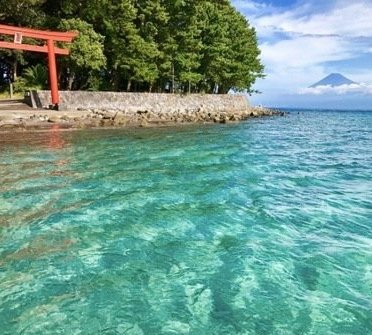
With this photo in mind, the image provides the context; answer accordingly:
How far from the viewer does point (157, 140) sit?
69.7 ft

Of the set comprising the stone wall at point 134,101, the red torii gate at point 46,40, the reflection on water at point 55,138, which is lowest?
the reflection on water at point 55,138

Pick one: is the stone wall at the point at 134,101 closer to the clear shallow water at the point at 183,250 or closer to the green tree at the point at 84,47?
the green tree at the point at 84,47

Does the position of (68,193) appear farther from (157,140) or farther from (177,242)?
(157,140)

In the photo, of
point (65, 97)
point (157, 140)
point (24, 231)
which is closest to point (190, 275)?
point (24, 231)

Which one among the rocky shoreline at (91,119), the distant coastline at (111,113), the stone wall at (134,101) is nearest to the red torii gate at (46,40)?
the stone wall at (134,101)

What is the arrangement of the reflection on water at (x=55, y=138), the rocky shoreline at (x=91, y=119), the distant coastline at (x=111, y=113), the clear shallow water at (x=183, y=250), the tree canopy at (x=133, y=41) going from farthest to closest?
the tree canopy at (x=133, y=41), the distant coastline at (x=111, y=113), the rocky shoreline at (x=91, y=119), the reflection on water at (x=55, y=138), the clear shallow water at (x=183, y=250)

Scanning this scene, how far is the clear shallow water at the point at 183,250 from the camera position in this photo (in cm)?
447

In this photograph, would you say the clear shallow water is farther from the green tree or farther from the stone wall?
the green tree

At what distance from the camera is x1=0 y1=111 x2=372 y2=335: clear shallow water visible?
4.47 m

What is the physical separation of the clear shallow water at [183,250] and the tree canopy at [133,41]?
2460cm

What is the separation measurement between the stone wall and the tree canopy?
80.5 inches

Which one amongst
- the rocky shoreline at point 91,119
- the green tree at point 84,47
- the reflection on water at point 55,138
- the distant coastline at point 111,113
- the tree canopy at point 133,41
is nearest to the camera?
the reflection on water at point 55,138

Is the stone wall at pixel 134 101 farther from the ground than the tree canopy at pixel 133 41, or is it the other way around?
the tree canopy at pixel 133 41

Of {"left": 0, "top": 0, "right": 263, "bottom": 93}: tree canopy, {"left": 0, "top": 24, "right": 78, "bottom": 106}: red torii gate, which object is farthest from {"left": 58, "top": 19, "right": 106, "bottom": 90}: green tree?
{"left": 0, "top": 24, "right": 78, "bottom": 106}: red torii gate
